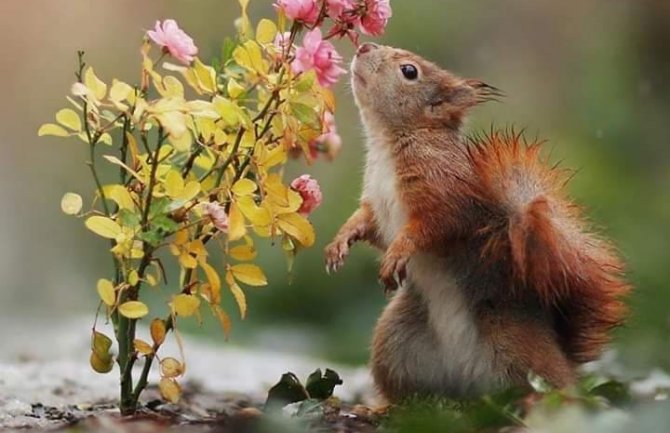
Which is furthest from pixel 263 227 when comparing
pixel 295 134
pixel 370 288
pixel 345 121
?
pixel 345 121

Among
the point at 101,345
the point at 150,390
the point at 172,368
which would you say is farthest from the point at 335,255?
the point at 150,390

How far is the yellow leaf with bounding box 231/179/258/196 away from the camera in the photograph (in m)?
3.22

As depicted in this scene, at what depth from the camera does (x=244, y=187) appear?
3227 mm

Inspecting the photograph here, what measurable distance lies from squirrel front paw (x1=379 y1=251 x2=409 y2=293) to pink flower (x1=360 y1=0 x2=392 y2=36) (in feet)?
1.75

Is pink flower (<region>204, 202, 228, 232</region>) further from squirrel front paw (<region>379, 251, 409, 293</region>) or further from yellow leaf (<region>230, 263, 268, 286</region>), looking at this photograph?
squirrel front paw (<region>379, 251, 409, 293</region>)

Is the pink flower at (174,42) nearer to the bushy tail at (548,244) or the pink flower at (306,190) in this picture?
the pink flower at (306,190)

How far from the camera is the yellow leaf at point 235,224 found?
313 cm

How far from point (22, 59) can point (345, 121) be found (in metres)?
2.83

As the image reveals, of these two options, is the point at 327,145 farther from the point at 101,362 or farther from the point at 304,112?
the point at 101,362

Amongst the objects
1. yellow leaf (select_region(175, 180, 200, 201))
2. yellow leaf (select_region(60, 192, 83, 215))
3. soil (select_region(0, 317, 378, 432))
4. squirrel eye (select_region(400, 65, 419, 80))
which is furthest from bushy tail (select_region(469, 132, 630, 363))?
yellow leaf (select_region(60, 192, 83, 215))

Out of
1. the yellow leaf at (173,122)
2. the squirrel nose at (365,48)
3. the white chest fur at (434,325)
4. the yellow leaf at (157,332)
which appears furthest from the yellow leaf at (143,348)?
the squirrel nose at (365,48)

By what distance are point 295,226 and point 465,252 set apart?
1.58 ft

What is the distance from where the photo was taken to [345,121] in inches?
342

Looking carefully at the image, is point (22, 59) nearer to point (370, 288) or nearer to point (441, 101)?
point (370, 288)
